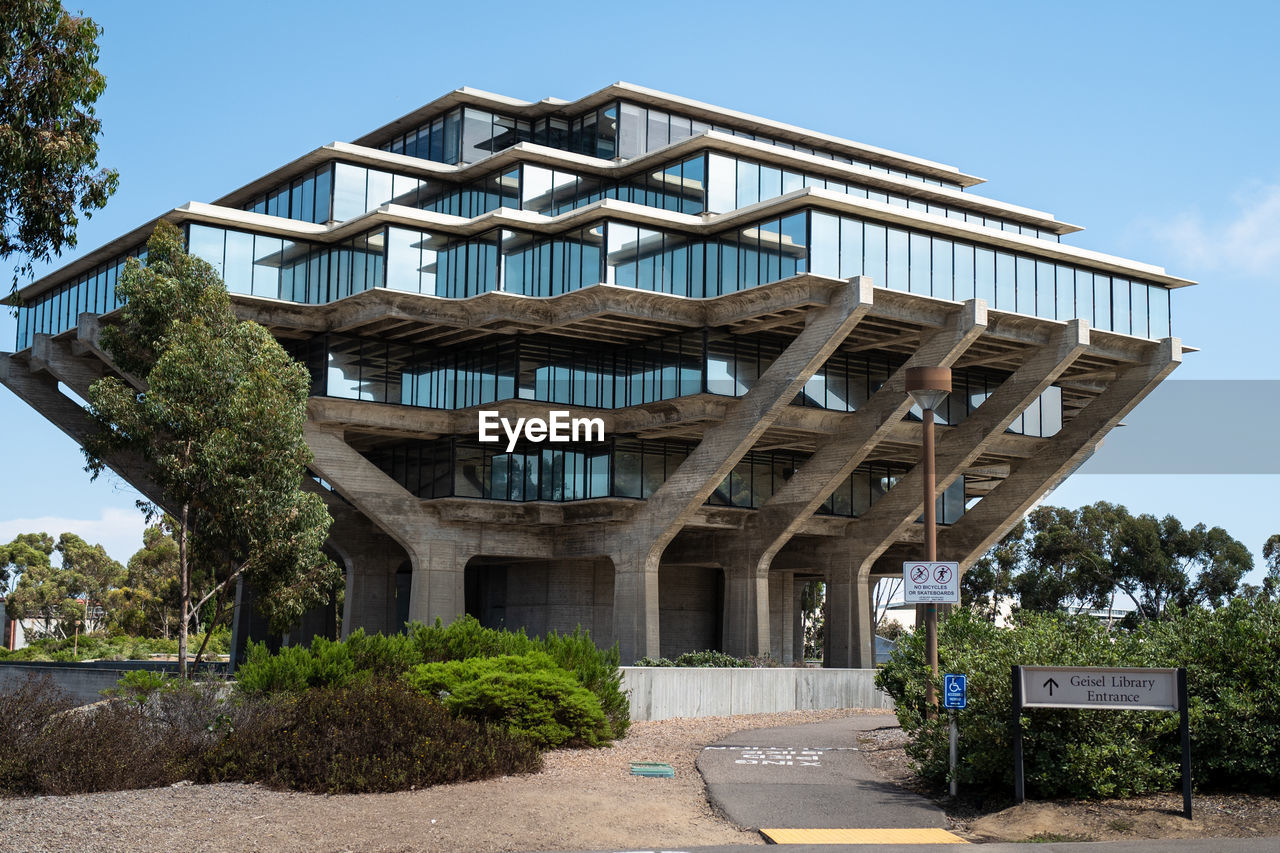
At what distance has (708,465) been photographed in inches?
1796

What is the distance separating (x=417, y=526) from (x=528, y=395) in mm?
6589

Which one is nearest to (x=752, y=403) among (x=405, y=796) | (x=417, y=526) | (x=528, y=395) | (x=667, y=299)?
(x=667, y=299)

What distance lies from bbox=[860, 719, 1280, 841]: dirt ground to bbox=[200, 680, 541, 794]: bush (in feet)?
18.9

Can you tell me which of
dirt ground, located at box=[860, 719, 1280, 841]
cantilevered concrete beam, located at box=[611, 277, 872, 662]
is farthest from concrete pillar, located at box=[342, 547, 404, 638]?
dirt ground, located at box=[860, 719, 1280, 841]

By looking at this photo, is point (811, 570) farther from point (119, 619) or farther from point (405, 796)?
point (119, 619)

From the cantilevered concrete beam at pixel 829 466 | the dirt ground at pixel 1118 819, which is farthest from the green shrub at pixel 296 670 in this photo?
the cantilevered concrete beam at pixel 829 466

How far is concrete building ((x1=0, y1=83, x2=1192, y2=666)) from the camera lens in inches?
1753

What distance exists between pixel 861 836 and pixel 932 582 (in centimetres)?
530

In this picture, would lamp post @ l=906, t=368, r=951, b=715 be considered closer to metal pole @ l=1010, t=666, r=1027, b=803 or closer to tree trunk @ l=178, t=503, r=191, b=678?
metal pole @ l=1010, t=666, r=1027, b=803

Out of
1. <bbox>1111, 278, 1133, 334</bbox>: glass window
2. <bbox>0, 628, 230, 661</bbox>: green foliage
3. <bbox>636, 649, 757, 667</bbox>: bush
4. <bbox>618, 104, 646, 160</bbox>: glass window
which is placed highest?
<bbox>618, 104, 646, 160</bbox>: glass window

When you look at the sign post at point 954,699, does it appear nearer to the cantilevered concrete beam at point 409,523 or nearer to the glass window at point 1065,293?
the glass window at point 1065,293

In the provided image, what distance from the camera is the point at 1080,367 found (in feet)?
167

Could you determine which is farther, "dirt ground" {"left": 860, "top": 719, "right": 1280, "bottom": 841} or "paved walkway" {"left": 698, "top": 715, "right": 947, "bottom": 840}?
"paved walkway" {"left": 698, "top": 715, "right": 947, "bottom": 840}

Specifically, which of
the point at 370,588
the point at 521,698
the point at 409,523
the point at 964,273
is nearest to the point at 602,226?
the point at 964,273
